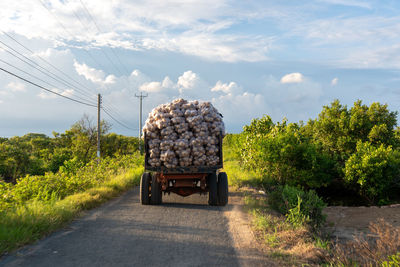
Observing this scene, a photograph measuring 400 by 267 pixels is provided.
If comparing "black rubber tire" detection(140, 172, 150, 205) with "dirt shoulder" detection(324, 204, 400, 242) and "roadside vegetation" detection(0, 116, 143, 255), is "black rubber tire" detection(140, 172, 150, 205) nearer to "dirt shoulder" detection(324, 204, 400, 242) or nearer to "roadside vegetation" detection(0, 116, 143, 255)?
"roadside vegetation" detection(0, 116, 143, 255)

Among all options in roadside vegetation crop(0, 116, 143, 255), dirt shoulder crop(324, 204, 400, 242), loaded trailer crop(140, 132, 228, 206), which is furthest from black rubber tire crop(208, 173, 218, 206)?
dirt shoulder crop(324, 204, 400, 242)

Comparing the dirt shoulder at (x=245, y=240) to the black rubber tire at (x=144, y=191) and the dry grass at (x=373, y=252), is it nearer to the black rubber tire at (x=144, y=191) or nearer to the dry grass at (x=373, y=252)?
the dry grass at (x=373, y=252)

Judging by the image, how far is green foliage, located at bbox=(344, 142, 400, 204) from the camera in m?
19.6

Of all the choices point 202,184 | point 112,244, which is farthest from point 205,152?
point 112,244

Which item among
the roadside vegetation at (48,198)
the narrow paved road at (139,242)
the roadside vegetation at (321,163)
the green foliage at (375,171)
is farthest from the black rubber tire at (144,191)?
the green foliage at (375,171)

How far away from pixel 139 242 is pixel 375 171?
18086mm

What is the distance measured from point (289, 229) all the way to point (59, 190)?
7.95 m

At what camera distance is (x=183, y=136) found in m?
9.51

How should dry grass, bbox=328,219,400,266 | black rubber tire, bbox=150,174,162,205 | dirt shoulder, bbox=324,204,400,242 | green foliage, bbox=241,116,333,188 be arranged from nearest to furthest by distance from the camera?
dry grass, bbox=328,219,400,266 → black rubber tire, bbox=150,174,162,205 → dirt shoulder, bbox=324,204,400,242 → green foliage, bbox=241,116,333,188

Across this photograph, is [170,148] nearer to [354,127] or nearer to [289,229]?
[289,229]

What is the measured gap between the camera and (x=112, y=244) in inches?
236

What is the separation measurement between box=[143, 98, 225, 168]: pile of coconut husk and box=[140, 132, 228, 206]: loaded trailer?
0.18m

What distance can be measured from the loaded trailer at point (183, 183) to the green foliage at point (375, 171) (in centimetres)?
1351

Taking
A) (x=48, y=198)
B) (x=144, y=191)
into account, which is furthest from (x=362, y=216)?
(x=48, y=198)
